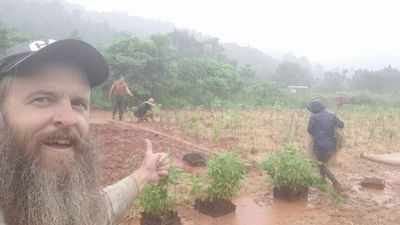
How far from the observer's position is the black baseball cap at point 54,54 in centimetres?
116

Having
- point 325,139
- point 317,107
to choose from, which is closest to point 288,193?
point 325,139

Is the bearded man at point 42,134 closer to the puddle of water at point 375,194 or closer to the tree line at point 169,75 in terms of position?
the puddle of water at point 375,194

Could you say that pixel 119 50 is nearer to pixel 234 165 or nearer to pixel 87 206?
pixel 234 165

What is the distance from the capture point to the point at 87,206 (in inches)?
52.3

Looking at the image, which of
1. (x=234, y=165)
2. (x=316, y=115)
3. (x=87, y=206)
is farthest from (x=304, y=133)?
(x=87, y=206)

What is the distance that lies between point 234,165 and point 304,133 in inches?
232

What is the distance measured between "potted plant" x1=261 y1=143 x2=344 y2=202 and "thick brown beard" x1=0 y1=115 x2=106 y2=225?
416cm

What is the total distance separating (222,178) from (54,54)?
3.47 metres

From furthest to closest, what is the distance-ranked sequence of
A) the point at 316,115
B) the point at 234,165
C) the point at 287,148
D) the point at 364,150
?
1. the point at 364,150
2. the point at 316,115
3. the point at 287,148
4. the point at 234,165

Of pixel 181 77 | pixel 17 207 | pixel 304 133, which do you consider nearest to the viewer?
pixel 17 207

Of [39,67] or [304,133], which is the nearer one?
[39,67]

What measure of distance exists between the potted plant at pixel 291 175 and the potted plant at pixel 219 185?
0.76 metres

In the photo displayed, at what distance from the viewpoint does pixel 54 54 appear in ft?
3.99

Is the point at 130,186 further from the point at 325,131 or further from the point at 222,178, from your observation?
the point at 325,131
